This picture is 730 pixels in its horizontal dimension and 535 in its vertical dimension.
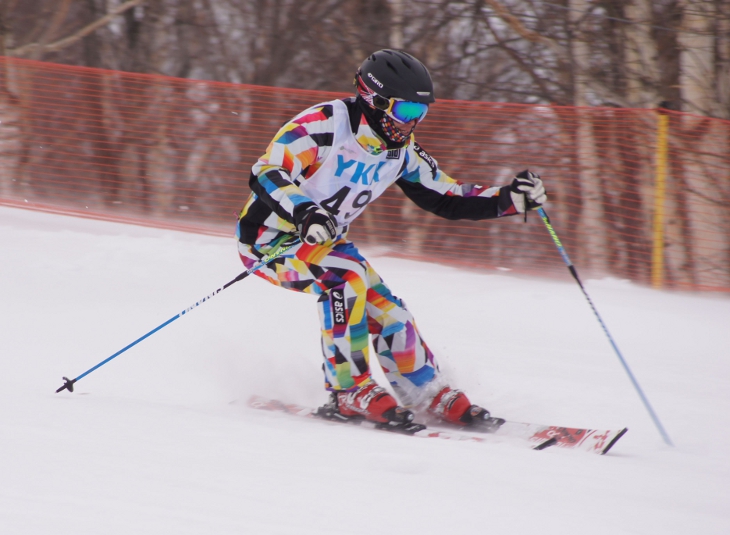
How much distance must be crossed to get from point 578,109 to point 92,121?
15.1 feet

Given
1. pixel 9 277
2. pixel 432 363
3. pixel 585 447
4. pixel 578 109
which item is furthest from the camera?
pixel 578 109

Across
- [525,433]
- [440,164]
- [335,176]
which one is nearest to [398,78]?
[335,176]

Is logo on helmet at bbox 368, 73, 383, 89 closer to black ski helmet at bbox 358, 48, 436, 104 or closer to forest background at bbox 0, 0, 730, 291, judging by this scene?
black ski helmet at bbox 358, 48, 436, 104

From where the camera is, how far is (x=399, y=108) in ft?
10.3

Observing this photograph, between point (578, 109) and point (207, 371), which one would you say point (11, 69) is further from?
point (578, 109)

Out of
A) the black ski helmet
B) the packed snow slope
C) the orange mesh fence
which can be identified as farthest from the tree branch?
the black ski helmet

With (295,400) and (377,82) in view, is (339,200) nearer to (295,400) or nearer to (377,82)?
(377,82)

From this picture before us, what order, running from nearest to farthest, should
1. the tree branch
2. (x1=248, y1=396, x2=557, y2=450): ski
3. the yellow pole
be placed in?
(x1=248, y1=396, x2=557, y2=450): ski
the yellow pole
the tree branch

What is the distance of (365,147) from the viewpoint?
3221mm

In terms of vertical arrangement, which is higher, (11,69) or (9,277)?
(11,69)

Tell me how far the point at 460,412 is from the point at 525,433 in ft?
1.01

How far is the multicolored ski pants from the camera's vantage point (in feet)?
10.4

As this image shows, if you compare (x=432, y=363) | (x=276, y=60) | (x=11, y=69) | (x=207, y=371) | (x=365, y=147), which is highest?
(x=276, y=60)

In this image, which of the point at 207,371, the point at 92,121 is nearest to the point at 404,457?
the point at 207,371
